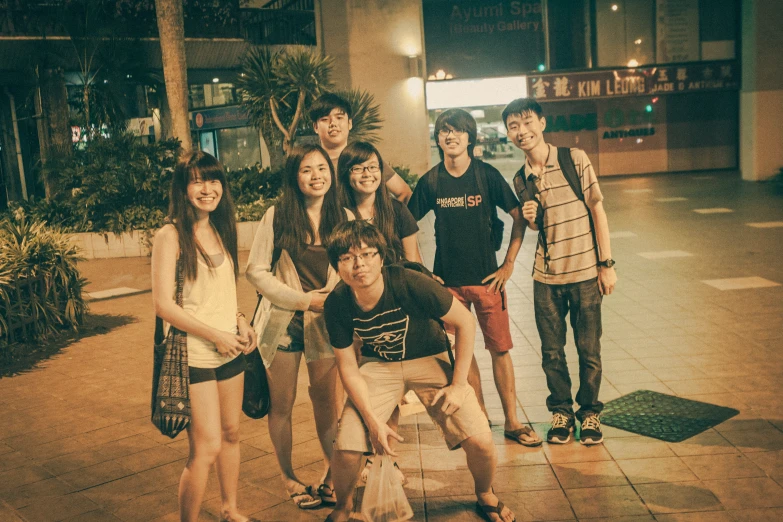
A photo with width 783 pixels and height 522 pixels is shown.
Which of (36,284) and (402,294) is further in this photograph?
(36,284)

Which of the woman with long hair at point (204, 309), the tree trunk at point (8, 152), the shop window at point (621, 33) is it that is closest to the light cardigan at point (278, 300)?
the woman with long hair at point (204, 309)

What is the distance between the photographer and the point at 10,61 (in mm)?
14617

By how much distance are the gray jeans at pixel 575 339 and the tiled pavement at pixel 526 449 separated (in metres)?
0.27

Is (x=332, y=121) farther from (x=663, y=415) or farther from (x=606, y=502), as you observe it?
(x=663, y=415)

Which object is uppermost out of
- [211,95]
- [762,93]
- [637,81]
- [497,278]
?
[211,95]

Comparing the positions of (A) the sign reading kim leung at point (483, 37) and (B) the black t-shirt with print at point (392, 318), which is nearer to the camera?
(B) the black t-shirt with print at point (392, 318)

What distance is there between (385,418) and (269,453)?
1288 millimetres

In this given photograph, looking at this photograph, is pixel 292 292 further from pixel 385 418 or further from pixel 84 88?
pixel 84 88

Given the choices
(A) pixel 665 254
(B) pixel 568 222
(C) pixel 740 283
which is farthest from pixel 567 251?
(A) pixel 665 254

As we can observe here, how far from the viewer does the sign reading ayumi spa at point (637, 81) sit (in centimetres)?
2361

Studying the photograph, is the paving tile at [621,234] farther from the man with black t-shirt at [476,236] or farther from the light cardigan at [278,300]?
the light cardigan at [278,300]

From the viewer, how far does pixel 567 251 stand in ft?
14.7

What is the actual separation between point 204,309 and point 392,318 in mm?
823

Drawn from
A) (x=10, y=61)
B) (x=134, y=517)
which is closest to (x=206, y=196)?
(x=134, y=517)
